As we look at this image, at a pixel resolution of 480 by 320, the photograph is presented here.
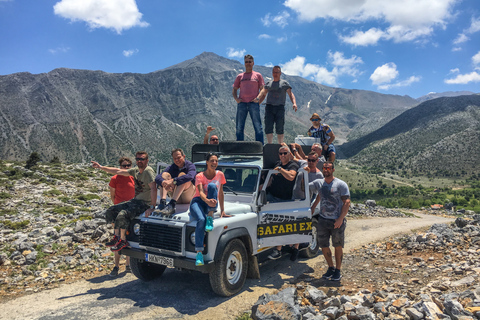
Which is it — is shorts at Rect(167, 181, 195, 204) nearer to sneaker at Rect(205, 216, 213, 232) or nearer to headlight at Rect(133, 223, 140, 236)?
headlight at Rect(133, 223, 140, 236)

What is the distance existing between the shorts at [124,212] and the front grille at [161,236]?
462mm

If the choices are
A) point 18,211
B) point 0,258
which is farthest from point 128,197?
point 18,211

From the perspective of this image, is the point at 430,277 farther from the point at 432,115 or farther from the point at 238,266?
the point at 432,115

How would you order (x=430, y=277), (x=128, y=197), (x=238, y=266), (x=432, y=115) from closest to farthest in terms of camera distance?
(x=238, y=266) < (x=430, y=277) < (x=128, y=197) < (x=432, y=115)

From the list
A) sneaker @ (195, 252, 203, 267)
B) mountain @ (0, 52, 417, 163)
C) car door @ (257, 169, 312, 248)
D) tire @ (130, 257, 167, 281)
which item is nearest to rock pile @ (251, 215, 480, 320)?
car door @ (257, 169, 312, 248)

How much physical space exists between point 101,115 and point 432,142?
460 feet

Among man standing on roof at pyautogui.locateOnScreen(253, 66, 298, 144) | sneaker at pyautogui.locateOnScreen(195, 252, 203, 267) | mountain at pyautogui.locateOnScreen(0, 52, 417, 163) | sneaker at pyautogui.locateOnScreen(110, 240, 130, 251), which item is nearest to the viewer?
sneaker at pyautogui.locateOnScreen(195, 252, 203, 267)

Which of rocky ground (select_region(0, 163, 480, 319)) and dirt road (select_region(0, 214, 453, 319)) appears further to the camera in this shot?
dirt road (select_region(0, 214, 453, 319))

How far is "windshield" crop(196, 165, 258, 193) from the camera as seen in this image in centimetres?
661

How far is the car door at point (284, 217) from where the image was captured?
20.9ft

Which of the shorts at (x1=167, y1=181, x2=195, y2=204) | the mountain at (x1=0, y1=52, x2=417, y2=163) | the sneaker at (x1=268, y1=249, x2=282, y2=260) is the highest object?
the mountain at (x1=0, y1=52, x2=417, y2=163)

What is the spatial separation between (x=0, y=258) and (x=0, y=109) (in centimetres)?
15420

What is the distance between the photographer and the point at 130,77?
185 metres

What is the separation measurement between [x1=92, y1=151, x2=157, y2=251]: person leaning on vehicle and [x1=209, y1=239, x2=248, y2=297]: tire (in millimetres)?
1707
